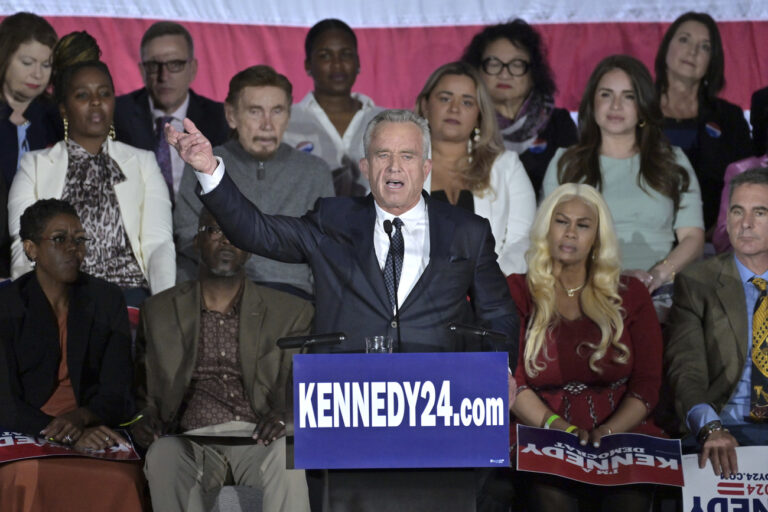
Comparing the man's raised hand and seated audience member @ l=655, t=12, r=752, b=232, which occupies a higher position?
seated audience member @ l=655, t=12, r=752, b=232

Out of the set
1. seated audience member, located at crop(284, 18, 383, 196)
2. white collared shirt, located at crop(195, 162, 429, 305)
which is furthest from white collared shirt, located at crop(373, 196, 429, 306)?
seated audience member, located at crop(284, 18, 383, 196)

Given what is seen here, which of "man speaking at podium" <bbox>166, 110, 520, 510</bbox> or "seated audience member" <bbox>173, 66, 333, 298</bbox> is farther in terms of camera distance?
"seated audience member" <bbox>173, 66, 333, 298</bbox>

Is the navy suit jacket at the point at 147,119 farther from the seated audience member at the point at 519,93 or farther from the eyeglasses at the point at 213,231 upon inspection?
the seated audience member at the point at 519,93

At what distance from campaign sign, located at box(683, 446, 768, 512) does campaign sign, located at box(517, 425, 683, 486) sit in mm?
183

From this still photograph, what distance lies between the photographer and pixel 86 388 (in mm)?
4152

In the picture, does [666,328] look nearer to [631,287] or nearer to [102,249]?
[631,287]

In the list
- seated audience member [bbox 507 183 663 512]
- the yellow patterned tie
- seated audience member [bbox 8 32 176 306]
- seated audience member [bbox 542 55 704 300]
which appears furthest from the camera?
seated audience member [bbox 542 55 704 300]

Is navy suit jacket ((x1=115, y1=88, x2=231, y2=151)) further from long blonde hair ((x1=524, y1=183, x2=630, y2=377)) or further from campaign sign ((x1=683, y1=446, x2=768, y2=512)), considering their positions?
campaign sign ((x1=683, y1=446, x2=768, y2=512))

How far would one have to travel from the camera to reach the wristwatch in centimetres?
381

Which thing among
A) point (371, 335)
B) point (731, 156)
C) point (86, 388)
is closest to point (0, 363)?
point (86, 388)

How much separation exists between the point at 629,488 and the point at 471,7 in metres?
2.93

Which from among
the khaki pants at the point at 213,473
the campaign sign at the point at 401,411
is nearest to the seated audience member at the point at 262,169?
the khaki pants at the point at 213,473

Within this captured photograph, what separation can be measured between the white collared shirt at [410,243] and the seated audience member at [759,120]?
2823 millimetres

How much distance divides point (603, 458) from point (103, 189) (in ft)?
7.83
